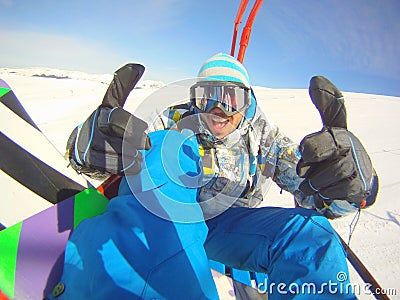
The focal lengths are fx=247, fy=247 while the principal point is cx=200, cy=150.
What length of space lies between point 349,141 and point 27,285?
140 cm

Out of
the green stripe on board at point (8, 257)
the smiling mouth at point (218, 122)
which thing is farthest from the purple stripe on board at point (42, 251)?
the smiling mouth at point (218, 122)

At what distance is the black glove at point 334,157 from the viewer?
0.99 meters

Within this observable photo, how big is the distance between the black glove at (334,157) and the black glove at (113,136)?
685 millimetres

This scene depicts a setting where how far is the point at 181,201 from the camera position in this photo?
3.17ft

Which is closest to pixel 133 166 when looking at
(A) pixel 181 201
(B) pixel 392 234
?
(A) pixel 181 201

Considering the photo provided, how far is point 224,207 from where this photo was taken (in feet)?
5.26

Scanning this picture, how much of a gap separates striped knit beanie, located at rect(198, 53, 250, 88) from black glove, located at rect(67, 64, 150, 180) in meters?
0.54

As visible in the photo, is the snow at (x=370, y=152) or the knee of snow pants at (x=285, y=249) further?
the snow at (x=370, y=152)

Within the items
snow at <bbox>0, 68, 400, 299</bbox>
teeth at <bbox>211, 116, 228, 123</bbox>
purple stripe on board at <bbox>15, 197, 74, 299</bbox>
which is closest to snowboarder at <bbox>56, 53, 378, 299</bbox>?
teeth at <bbox>211, 116, 228, 123</bbox>

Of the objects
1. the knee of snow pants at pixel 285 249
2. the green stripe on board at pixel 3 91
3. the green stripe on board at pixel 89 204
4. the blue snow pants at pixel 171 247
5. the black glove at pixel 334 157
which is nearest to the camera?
the blue snow pants at pixel 171 247

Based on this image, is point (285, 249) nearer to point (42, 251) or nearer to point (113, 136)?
point (113, 136)

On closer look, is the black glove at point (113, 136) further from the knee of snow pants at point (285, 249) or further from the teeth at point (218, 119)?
the knee of snow pants at point (285, 249)

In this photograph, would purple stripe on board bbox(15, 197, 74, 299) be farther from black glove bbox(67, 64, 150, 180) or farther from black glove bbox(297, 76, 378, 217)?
black glove bbox(297, 76, 378, 217)

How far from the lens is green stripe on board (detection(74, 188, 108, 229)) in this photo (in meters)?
1.21
